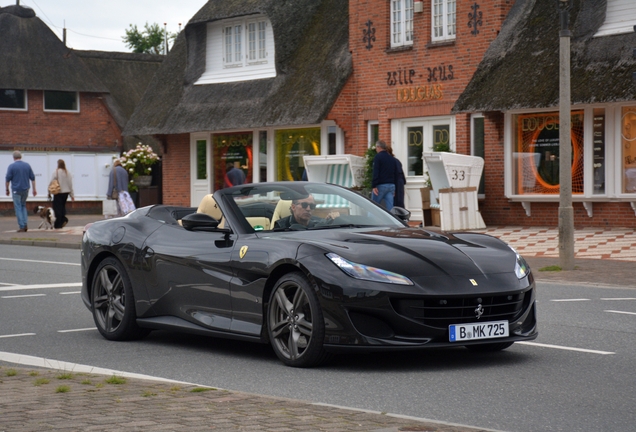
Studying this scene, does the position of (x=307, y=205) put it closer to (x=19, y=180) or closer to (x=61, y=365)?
(x=61, y=365)

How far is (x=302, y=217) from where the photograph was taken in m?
8.67

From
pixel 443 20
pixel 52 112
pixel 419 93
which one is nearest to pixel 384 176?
pixel 419 93

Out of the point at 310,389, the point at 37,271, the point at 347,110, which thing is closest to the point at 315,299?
the point at 310,389

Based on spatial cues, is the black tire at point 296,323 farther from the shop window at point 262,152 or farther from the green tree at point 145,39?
the green tree at point 145,39

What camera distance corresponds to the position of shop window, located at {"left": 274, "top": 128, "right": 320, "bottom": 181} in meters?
30.7

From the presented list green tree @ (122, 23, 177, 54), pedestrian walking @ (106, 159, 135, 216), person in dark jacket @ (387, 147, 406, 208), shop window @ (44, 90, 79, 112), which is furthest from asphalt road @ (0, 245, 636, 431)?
green tree @ (122, 23, 177, 54)

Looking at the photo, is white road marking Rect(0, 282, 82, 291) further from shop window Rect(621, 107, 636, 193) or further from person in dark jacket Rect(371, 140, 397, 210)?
shop window Rect(621, 107, 636, 193)

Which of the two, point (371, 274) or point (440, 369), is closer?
point (371, 274)

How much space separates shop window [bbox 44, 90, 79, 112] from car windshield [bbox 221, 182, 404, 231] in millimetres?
39489

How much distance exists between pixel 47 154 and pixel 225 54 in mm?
14953

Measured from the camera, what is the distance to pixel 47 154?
46031mm

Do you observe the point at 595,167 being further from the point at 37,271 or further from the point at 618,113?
the point at 37,271

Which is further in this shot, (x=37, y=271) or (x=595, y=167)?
(x=595, y=167)

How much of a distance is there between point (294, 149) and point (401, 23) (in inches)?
220
